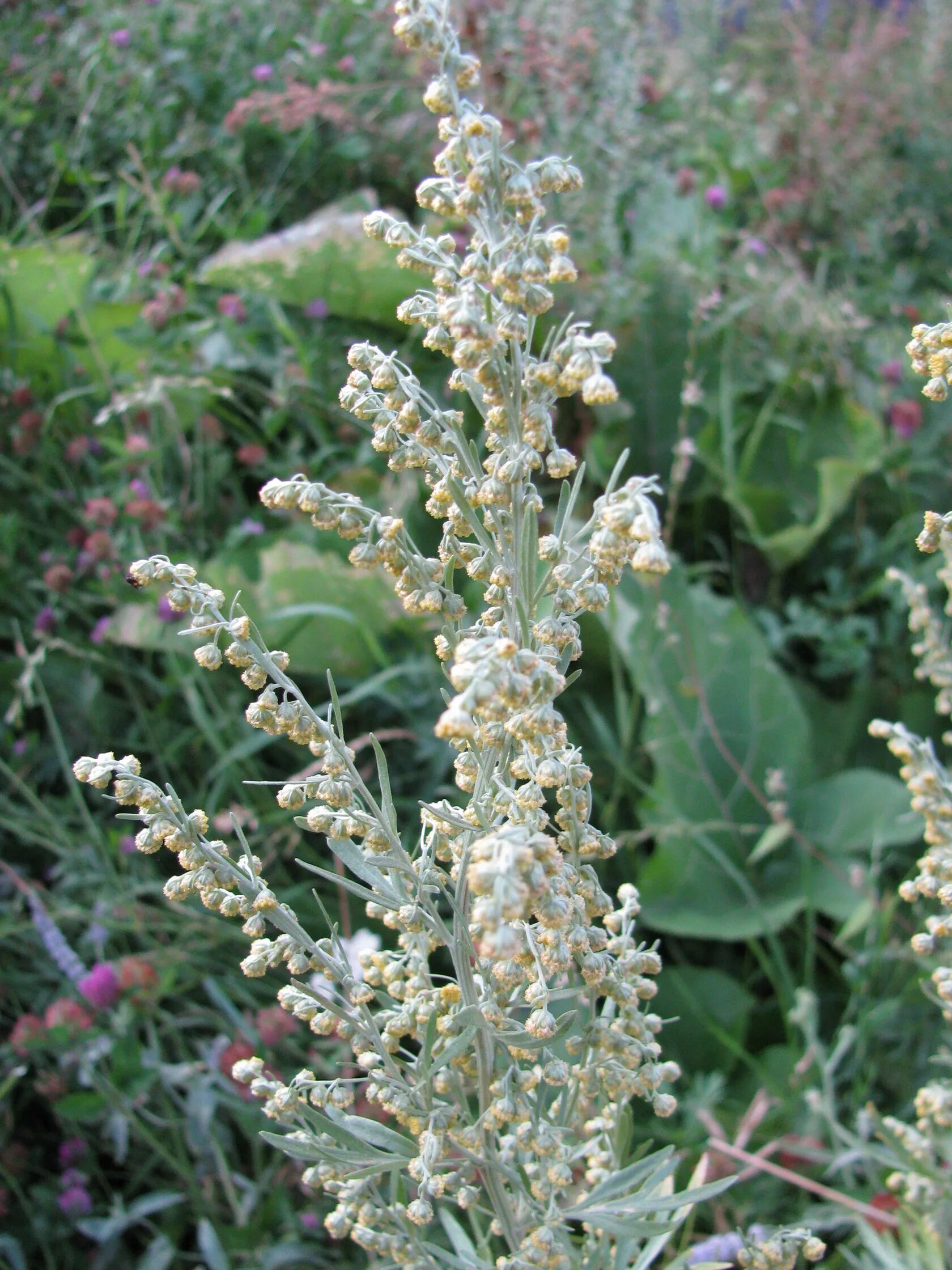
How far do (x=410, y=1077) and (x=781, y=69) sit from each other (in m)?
5.14

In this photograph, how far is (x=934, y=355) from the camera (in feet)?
3.01

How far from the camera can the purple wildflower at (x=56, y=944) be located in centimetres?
191

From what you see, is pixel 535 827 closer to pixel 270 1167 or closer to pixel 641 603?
pixel 270 1167

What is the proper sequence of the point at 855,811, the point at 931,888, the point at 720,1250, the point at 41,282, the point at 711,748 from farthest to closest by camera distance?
the point at 41,282 → the point at 711,748 → the point at 855,811 → the point at 720,1250 → the point at 931,888

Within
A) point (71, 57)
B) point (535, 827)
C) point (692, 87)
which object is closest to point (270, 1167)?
point (535, 827)

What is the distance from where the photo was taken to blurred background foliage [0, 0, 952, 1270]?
194cm

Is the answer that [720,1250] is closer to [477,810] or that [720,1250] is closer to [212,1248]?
[212,1248]

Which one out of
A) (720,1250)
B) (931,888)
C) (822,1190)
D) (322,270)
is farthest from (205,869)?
(322,270)

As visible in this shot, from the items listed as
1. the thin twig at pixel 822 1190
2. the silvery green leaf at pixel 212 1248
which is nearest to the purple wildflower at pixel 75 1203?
the silvery green leaf at pixel 212 1248

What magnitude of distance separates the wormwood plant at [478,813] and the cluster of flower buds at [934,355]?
302 mm

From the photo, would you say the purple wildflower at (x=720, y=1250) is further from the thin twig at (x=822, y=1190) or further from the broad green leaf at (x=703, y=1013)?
the broad green leaf at (x=703, y=1013)

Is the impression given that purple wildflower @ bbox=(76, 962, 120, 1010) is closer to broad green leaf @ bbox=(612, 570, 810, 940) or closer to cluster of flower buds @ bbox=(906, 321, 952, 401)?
broad green leaf @ bbox=(612, 570, 810, 940)

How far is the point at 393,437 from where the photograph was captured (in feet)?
2.86

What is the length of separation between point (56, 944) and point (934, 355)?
1.74 metres
